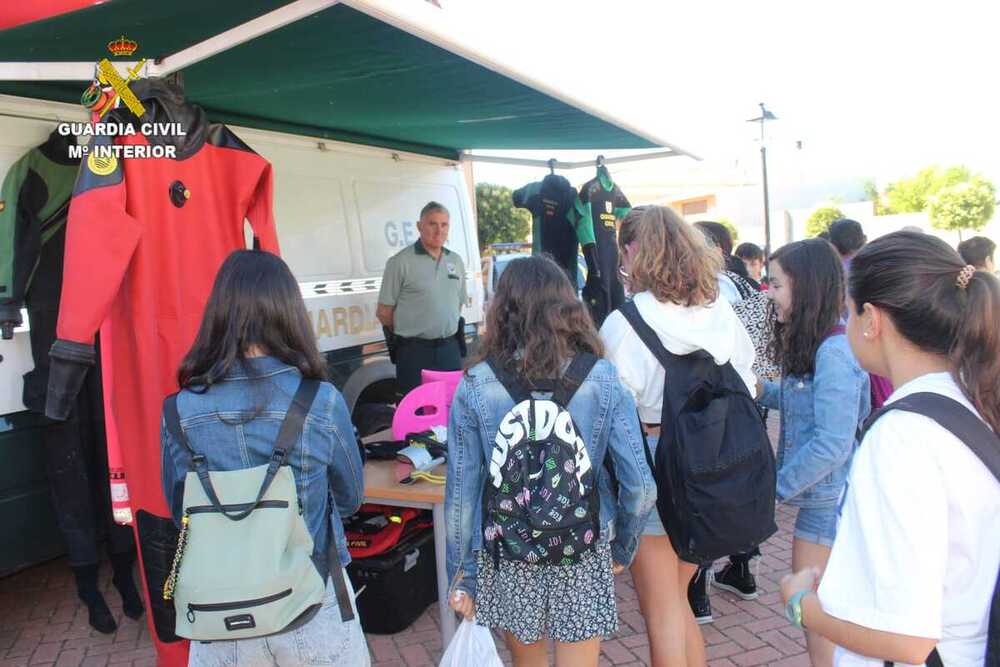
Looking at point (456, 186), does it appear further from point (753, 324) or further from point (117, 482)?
point (117, 482)

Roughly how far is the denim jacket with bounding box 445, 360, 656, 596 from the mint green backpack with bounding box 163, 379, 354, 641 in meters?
0.46

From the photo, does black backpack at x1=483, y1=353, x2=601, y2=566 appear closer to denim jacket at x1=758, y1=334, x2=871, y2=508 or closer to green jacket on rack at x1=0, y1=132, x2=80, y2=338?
denim jacket at x1=758, y1=334, x2=871, y2=508

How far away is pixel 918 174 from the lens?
40.2 metres

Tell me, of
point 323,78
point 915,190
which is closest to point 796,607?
point 323,78

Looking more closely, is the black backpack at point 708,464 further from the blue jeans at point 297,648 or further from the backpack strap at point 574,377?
the blue jeans at point 297,648

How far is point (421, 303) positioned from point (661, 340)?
2.92 meters

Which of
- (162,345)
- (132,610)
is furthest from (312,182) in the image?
(132,610)

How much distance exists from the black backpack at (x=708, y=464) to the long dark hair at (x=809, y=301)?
36 cm

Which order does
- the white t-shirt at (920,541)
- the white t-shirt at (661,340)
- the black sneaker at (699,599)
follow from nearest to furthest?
the white t-shirt at (920,541), the white t-shirt at (661,340), the black sneaker at (699,599)

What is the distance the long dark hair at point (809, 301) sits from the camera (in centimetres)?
244

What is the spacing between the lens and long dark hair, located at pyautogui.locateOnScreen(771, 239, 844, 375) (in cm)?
244

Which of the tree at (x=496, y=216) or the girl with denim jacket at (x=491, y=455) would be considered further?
the tree at (x=496, y=216)

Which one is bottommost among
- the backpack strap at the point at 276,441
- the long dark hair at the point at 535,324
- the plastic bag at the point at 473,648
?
the plastic bag at the point at 473,648

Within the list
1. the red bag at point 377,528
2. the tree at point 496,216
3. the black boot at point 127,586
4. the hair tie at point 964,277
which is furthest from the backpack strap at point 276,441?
the tree at point 496,216
